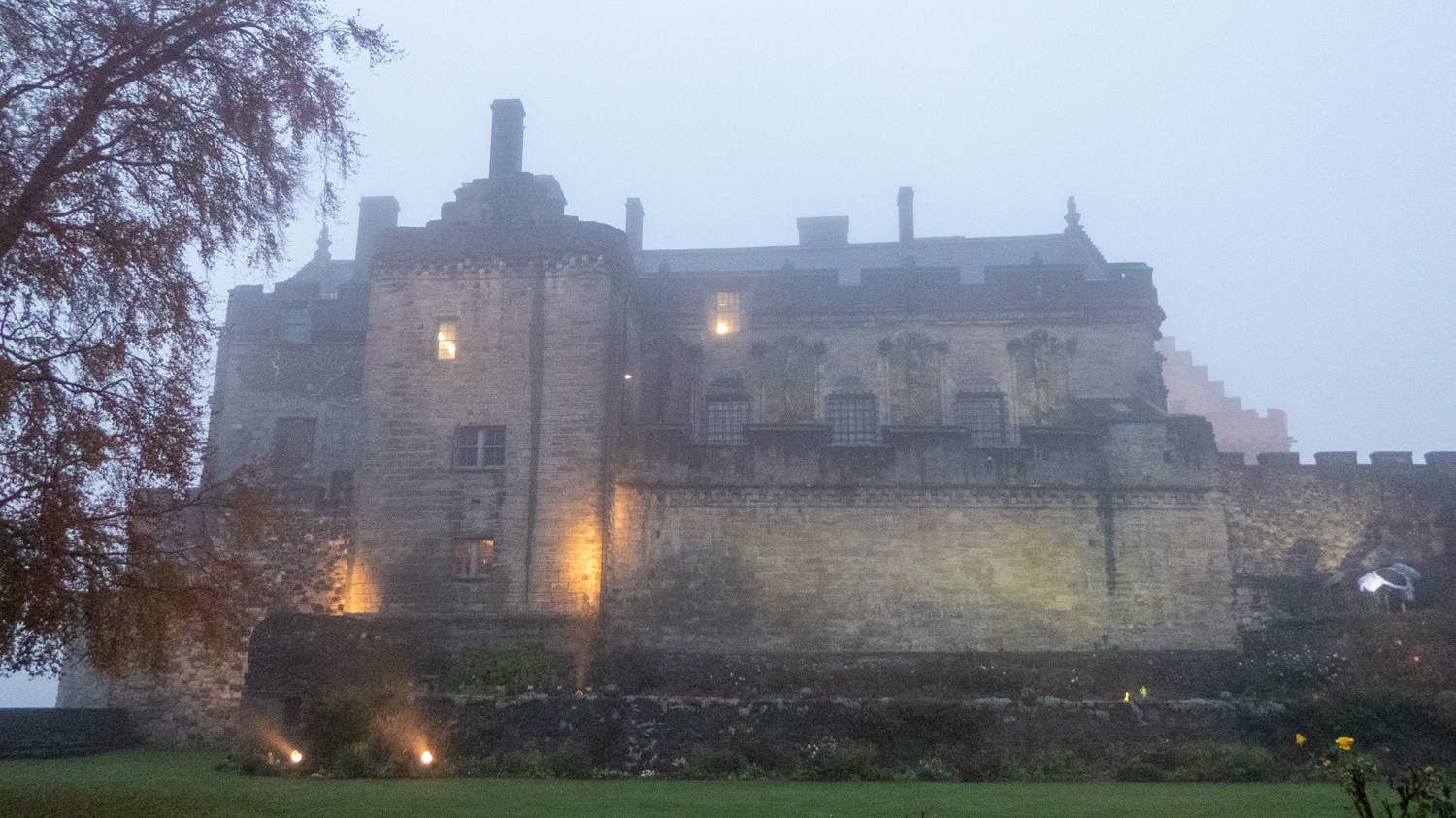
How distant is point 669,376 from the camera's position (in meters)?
34.2

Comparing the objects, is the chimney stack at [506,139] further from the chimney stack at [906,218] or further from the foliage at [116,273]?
the foliage at [116,273]

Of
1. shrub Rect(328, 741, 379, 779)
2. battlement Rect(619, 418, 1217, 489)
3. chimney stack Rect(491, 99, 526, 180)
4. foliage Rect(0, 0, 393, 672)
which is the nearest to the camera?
foliage Rect(0, 0, 393, 672)

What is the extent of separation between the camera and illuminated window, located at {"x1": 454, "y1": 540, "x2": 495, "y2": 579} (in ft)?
85.8

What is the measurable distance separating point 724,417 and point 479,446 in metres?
9.72

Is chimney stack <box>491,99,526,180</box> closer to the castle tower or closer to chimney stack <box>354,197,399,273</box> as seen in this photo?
the castle tower

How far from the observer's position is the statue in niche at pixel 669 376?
33875mm

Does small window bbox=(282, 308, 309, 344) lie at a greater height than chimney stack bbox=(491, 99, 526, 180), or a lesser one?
lesser

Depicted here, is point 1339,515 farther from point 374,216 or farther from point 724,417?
point 374,216

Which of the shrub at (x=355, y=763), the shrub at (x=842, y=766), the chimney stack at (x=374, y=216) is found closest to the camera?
the shrub at (x=842, y=766)

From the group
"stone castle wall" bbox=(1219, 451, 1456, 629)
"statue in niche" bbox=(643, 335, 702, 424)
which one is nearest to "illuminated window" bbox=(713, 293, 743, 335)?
"statue in niche" bbox=(643, 335, 702, 424)

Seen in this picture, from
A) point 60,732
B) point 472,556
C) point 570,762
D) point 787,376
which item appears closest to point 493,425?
point 472,556

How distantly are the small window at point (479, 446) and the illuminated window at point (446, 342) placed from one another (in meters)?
2.00

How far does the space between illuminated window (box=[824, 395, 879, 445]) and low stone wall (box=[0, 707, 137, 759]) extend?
837 inches

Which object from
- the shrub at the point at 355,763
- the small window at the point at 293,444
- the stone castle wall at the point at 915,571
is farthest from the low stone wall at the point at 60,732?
the stone castle wall at the point at 915,571
